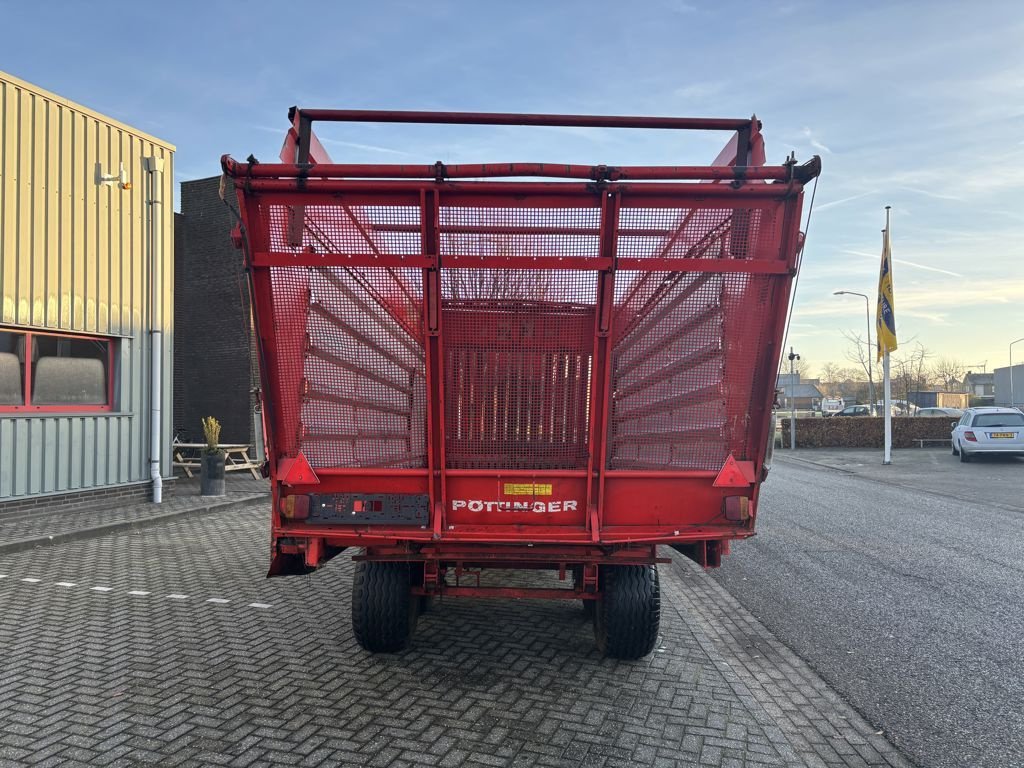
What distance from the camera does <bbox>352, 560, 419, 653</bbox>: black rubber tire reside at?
4562 millimetres

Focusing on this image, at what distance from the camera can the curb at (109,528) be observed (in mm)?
8213

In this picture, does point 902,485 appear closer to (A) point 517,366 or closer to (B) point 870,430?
(A) point 517,366

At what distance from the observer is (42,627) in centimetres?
542

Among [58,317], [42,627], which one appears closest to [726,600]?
[42,627]

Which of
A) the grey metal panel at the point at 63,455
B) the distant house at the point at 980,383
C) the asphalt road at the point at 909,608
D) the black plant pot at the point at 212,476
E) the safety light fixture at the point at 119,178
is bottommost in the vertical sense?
the asphalt road at the point at 909,608

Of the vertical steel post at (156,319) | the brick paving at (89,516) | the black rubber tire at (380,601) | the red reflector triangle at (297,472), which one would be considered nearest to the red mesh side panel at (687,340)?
the black rubber tire at (380,601)

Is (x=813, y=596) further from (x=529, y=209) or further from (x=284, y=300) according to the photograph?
(x=284, y=300)

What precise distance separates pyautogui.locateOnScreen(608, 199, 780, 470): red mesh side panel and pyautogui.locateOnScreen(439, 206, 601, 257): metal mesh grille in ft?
0.67

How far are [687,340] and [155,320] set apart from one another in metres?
9.91

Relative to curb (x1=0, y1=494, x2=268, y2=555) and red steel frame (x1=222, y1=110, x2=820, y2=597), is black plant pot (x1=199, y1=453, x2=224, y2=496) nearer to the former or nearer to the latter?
curb (x1=0, y1=494, x2=268, y2=555)

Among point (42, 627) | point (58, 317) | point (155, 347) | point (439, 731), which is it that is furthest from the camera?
point (155, 347)

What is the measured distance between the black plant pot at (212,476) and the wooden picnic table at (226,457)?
916mm

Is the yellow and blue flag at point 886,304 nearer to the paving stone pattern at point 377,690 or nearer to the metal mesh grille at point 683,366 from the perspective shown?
the paving stone pattern at point 377,690

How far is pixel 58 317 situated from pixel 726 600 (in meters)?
9.15
